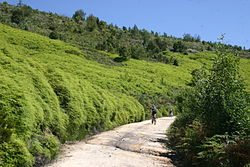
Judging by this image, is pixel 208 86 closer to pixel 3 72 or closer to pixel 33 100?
pixel 33 100

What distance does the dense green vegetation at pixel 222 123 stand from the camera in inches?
276

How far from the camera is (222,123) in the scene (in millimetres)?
8953

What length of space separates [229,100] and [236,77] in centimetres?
158

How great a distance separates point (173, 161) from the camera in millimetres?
10773

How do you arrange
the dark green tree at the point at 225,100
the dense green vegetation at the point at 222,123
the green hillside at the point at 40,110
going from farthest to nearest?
the dark green tree at the point at 225,100 → the green hillside at the point at 40,110 → the dense green vegetation at the point at 222,123

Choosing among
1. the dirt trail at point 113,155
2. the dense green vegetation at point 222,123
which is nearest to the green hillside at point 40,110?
the dirt trail at point 113,155

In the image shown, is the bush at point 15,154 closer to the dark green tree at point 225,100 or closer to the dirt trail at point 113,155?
the dirt trail at point 113,155

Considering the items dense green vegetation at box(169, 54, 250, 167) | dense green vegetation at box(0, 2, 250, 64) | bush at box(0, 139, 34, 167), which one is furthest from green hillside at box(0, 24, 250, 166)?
dense green vegetation at box(0, 2, 250, 64)

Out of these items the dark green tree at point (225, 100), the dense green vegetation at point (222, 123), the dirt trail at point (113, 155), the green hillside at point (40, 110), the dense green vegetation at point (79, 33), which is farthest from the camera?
the dense green vegetation at point (79, 33)

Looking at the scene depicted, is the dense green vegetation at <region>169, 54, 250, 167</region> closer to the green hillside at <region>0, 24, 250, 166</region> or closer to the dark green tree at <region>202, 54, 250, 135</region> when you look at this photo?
the dark green tree at <region>202, 54, 250, 135</region>

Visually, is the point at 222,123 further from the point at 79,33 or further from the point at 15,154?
the point at 79,33

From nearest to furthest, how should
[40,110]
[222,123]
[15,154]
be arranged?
[15,154] < [222,123] < [40,110]

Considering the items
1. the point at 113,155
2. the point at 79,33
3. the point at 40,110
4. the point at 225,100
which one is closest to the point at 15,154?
the point at 40,110

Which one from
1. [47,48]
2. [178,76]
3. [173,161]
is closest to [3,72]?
[173,161]
